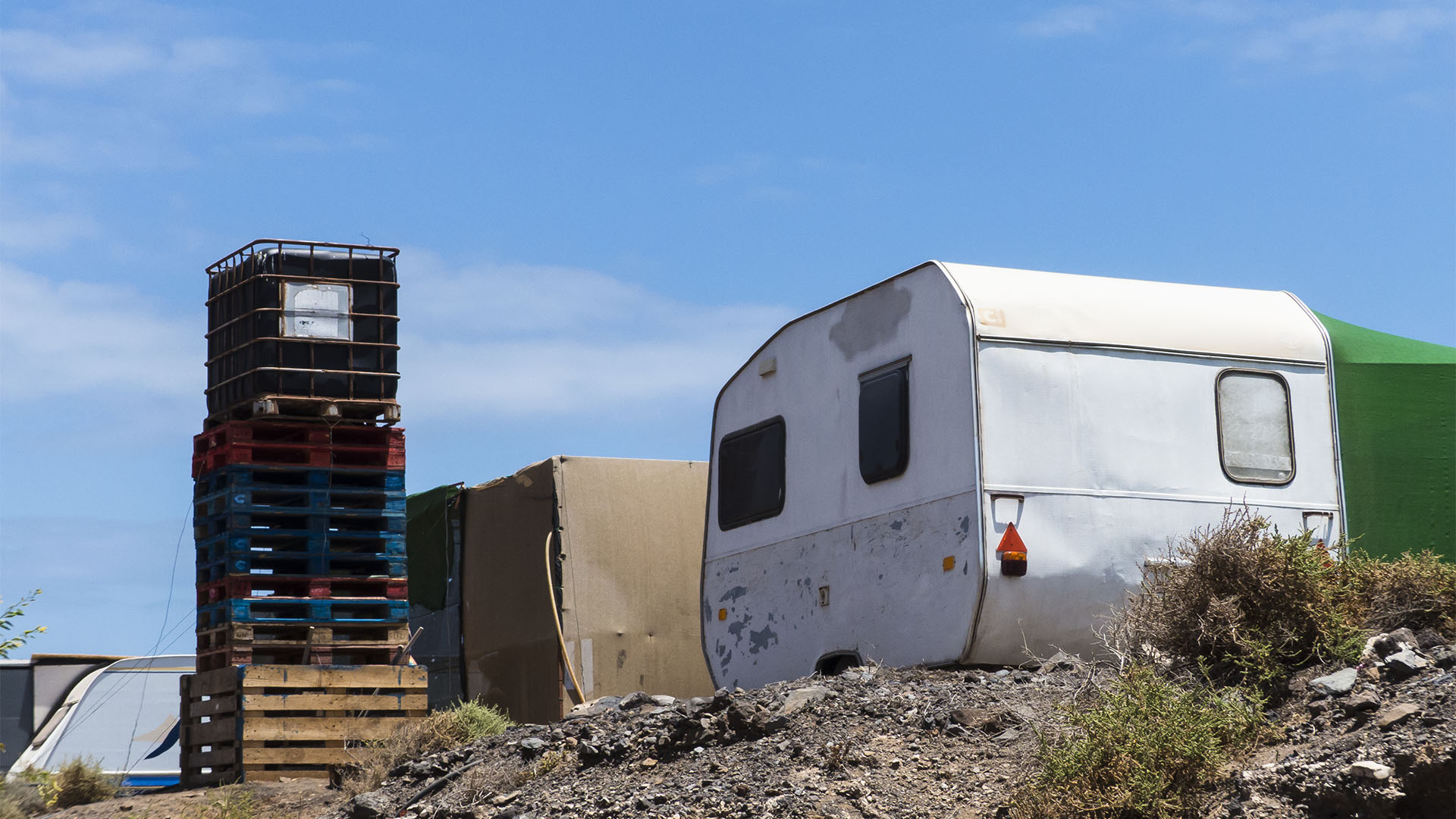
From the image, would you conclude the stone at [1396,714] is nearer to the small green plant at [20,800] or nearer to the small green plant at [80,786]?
Answer: the small green plant at [20,800]

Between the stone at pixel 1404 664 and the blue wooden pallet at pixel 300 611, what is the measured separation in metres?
7.56

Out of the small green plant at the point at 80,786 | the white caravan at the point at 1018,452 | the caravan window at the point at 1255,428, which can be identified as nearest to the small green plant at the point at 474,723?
the white caravan at the point at 1018,452

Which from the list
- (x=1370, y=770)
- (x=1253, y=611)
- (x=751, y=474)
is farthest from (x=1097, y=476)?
(x=1370, y=770)

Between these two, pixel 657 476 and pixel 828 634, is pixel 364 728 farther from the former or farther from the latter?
pixel 657 476

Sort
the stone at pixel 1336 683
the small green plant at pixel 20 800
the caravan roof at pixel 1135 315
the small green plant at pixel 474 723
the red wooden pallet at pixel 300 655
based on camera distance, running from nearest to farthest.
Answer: the stone at pixel 1336 683 < the caravan roof at pixel 1135 315 < the small green plant at pixel 20 800 < the small green plant at pixel 474 723 < the red wooden pallet at pixel 300 655

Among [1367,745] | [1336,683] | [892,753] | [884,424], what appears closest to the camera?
[1367,745]

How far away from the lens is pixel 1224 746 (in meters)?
7.20

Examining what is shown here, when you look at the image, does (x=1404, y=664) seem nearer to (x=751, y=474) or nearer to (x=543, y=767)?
(x=543, y=767)

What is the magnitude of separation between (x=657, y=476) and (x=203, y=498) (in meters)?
4.43

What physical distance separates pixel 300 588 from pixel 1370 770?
8.38 meters

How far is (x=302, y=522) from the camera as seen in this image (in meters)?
12.5

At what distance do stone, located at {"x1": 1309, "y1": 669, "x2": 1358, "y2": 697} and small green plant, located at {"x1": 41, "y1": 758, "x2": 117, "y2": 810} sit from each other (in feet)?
29.1

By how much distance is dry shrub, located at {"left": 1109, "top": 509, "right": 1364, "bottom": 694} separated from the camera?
305 inches

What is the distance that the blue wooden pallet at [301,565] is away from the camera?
12.1 m
